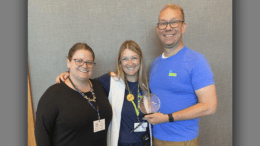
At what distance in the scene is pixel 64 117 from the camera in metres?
1.39

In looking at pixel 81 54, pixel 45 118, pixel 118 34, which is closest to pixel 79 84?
pixel 81 54

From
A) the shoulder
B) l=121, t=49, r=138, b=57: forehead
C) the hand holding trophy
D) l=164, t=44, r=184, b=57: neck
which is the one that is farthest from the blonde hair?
the shoulder

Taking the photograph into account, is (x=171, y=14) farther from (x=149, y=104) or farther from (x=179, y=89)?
(x=149, y=104)

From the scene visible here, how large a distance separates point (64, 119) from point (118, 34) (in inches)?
52.8

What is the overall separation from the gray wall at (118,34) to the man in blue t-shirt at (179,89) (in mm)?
684

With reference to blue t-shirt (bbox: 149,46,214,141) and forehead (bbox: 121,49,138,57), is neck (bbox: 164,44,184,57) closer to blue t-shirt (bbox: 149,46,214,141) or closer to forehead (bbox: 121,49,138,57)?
blue t-shirt (bbox: 149,46,214,141)

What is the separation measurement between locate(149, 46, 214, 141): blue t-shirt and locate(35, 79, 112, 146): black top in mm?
700

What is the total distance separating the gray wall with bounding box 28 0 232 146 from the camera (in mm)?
2156

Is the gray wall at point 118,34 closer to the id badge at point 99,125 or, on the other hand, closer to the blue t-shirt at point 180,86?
the blue t-shirt at point 180,86

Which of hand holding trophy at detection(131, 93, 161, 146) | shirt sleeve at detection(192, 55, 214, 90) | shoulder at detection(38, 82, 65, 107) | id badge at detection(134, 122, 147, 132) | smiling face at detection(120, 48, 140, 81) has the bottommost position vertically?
id badge at detection(134, 122, 147, 132)

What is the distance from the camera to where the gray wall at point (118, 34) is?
A: 216cm

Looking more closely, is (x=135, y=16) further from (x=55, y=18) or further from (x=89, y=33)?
(x=55, y=18)

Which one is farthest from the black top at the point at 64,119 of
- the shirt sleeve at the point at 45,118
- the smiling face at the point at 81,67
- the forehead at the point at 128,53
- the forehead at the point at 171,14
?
the forehead at the point at 171,14

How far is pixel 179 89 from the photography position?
1.57m
